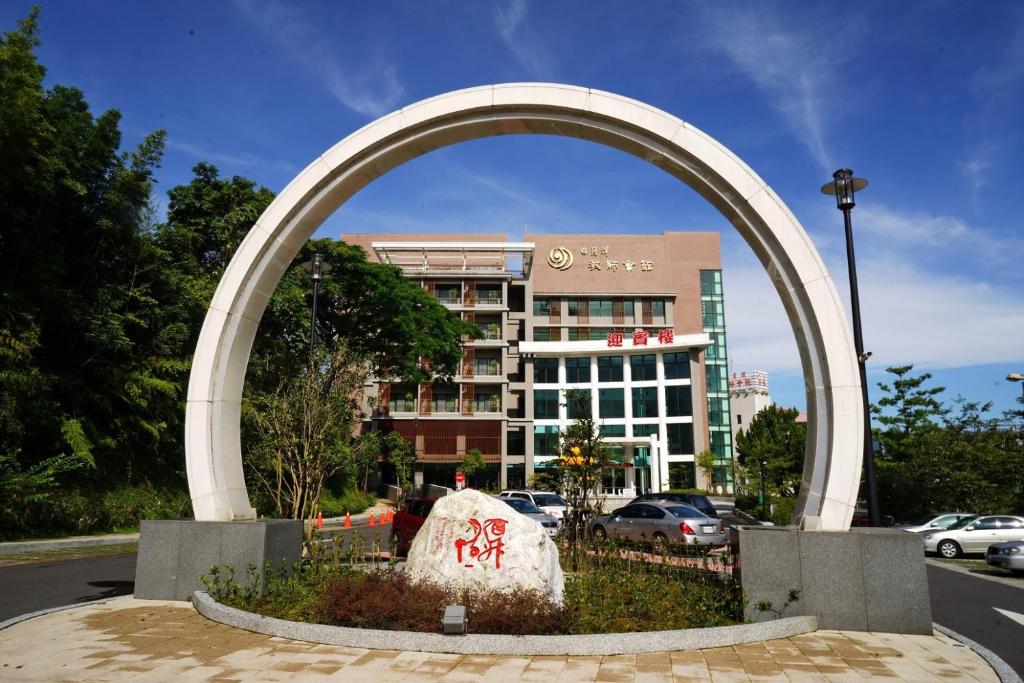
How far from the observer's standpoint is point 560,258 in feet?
199

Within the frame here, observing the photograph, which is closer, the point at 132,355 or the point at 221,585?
the point at 221,585

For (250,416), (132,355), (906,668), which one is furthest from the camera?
(250,416)

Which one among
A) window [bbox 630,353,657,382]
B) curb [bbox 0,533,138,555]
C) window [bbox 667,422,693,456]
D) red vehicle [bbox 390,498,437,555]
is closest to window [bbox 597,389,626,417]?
window [bbox 630,353,657,382]

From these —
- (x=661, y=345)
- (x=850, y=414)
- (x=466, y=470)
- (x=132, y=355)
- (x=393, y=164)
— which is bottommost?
(x=466, y=470)

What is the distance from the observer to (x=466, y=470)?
149 ft

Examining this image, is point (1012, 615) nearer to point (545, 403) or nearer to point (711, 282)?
point (545, 403)

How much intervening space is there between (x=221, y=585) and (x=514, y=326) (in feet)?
160

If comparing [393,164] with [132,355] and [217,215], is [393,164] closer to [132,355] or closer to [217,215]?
[132,355]

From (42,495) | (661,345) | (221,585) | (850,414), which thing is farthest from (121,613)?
(661,345)

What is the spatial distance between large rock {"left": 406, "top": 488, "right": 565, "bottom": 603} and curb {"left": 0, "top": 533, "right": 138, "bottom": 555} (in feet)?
44.2

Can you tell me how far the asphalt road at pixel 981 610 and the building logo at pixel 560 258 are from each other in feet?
155

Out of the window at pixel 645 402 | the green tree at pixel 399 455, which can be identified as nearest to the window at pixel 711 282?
the window at pixel 645 402

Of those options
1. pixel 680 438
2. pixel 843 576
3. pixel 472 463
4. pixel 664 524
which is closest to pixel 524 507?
pixel 664 524

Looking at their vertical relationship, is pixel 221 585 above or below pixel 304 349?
below
